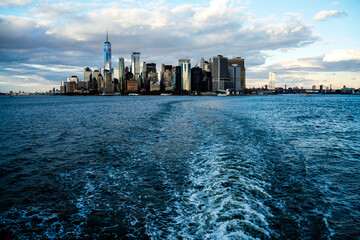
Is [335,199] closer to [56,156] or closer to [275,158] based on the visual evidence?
[275,158]

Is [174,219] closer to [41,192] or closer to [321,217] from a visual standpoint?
[321,217]

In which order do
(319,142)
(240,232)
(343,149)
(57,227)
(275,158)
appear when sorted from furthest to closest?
(319,142), (343,149), (275,158), (57,227), (240,232)

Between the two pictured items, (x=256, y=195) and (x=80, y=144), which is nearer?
(x=256, y=195)

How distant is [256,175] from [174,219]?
5.54 m

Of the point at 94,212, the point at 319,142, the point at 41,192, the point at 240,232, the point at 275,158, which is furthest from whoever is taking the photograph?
the point at 319,142

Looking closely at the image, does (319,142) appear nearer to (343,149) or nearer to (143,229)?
(343,149)

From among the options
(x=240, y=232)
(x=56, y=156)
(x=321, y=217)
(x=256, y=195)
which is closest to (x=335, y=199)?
(x=321, y=217)

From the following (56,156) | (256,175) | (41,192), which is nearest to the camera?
(41,192)

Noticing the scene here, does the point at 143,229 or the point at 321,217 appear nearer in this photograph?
the point at 143,229

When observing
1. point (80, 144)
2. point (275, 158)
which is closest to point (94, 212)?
point (275, 158)

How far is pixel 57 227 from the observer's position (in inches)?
276

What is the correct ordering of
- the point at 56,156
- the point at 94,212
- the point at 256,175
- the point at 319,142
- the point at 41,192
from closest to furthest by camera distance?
the point at 94,212
the point at 41,192
the point at 256,175
the point at 56,156
the point at 319,142

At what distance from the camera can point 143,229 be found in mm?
6820

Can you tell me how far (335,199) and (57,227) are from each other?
9.98 meters
